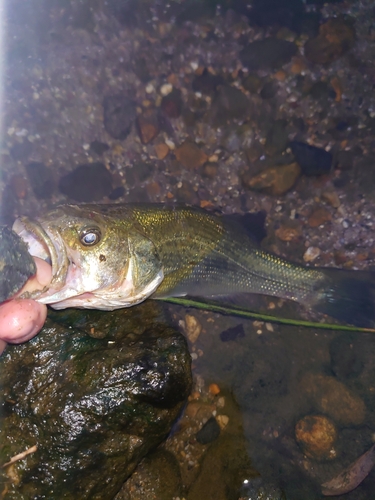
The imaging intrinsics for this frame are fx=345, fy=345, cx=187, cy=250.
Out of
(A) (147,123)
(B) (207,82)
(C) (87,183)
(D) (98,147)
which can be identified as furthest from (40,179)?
(B) (207,82)

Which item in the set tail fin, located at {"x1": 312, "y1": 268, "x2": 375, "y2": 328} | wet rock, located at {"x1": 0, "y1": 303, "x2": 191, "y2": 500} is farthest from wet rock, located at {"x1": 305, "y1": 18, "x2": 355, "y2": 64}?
wet rock, located at {"x1": 0, "y1": 303, "x2": 191, "y2": 500}

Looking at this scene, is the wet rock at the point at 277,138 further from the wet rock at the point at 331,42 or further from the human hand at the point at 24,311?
the human hand at the point at 24,311

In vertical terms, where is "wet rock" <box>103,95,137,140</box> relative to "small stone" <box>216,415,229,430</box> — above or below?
above

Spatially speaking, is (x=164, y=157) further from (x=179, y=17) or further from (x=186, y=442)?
(x=186, y=442)

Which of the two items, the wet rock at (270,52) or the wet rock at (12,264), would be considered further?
the wet rock at (270,52)

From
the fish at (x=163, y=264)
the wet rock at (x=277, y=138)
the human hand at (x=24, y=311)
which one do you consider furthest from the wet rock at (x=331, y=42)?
the human hand at (x=24, y=311)

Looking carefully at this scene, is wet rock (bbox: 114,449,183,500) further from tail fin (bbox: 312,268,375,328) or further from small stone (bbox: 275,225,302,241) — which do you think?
small stone (bbox: 275,225,302,241)

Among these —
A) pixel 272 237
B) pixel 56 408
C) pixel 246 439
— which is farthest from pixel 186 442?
pixel 272 237
